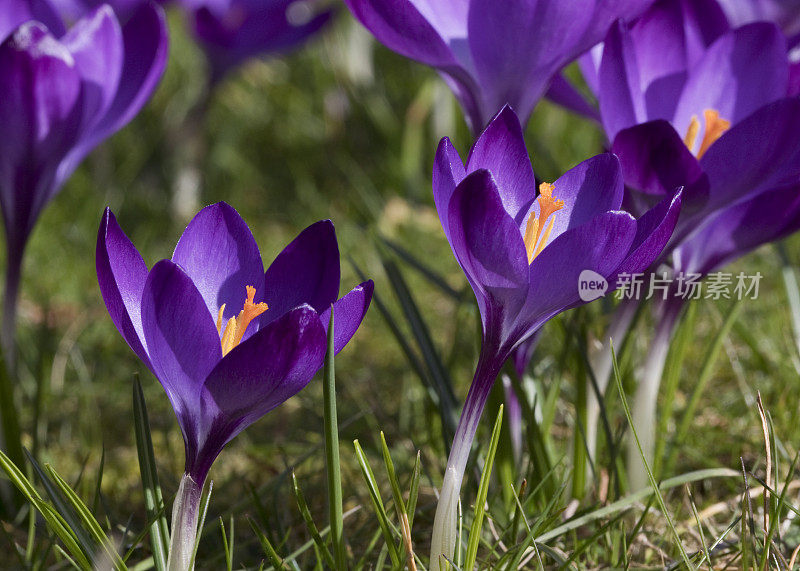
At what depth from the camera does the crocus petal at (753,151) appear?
0.88 m

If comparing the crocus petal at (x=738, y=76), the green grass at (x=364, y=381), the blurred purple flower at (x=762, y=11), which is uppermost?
the blurred purple flower at (x=762, y=11)

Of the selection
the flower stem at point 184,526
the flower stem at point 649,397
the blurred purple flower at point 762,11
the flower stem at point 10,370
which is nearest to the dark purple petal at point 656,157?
the flower stem at point 649,397

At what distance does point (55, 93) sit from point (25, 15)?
6.6 inches

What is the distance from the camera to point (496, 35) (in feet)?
3.10

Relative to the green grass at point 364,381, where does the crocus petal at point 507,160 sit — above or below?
above

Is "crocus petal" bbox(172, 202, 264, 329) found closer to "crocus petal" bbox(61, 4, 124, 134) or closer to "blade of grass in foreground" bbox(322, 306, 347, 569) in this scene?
"blade of grass in foreground" bbox(322, 306, 347, 569)

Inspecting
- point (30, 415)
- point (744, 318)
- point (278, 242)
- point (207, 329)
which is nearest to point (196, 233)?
point (207, 329)

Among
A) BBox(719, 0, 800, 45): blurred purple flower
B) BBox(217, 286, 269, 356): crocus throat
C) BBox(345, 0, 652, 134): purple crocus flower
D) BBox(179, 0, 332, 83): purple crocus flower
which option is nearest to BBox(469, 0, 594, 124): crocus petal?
BBox(345, 0, 652, 134): purple crocus flower

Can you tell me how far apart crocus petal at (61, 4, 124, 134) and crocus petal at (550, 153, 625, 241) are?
52 cm

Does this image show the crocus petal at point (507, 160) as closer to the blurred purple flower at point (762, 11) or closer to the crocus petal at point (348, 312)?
the crocus petal at point (348, 312)

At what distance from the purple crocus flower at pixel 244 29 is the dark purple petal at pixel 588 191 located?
1.37 metres

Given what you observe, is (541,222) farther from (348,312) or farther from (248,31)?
(248,31)

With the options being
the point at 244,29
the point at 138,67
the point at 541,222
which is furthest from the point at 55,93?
the point at 244,29

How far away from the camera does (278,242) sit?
2.30 meters
